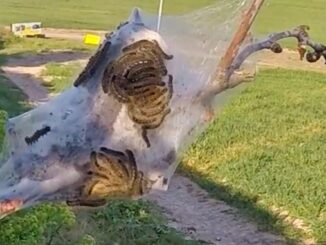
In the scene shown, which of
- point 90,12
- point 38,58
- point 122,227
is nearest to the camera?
point 122,227

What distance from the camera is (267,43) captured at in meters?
1.15

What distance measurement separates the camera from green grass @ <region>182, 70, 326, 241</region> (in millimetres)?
6684

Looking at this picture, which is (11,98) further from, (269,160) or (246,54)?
(246,54)

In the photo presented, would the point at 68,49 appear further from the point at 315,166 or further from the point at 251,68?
the point at 251,68

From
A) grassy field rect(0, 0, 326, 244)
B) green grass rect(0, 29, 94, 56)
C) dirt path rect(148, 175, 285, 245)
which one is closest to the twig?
grassy field rect(0, 0, 326, 244)

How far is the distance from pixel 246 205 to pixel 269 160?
98 cm

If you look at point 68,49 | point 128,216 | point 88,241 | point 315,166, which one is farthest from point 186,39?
point 68,49

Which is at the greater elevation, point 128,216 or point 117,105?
point 117,105

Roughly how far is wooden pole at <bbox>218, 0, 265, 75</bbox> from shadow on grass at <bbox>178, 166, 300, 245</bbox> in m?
5.15

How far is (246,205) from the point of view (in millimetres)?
6848

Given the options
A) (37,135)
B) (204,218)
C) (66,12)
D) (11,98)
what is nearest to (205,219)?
(204,218)

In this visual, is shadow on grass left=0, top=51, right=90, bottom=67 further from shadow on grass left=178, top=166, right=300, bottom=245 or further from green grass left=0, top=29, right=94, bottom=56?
shadow on grass left=178, top=166, right=300, bottom=245

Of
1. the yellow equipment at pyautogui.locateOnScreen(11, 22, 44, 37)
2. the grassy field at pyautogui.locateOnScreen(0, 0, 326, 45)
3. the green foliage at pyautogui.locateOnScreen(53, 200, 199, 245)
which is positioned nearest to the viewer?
the green foliage at pyautogui.locateOnScreen(53, 200, 199, 245)

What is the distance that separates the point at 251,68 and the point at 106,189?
22 cm
